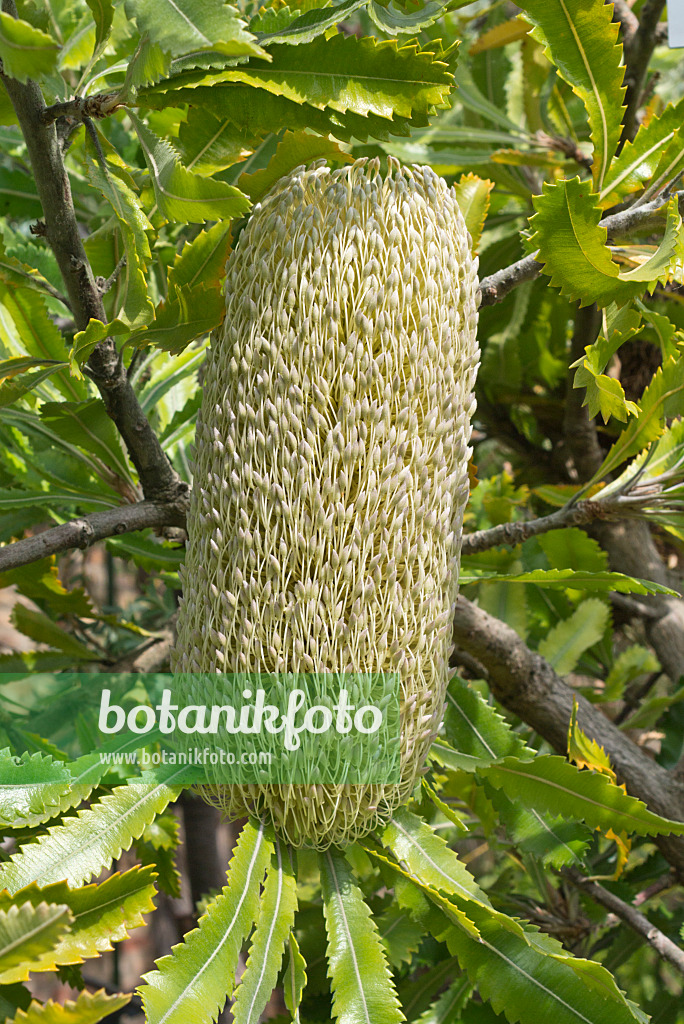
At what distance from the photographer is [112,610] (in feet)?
5.43

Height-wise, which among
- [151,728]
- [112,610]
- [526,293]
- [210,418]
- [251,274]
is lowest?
[112,610]

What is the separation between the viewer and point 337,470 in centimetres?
63

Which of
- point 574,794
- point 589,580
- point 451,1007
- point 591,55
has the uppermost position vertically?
point 591,55

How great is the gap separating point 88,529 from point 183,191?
0.96 ft

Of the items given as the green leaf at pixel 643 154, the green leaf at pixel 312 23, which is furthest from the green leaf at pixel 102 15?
the green leaf at pixel 643 154

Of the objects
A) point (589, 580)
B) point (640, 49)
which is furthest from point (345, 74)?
point (640, 49)

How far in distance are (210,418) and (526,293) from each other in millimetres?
1029

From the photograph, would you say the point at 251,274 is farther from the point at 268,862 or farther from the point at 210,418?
the point at 268,862

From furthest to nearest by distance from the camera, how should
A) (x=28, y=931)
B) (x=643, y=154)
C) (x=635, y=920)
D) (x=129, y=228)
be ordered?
(x=635, y=920) → (x=643, y=154) → (x=129, y=228) → (x=28, y=931)

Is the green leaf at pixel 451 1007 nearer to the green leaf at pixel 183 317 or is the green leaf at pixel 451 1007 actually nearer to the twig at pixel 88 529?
the twig at pixel 88 529

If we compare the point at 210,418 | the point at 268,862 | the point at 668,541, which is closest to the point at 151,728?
the point at 268,862

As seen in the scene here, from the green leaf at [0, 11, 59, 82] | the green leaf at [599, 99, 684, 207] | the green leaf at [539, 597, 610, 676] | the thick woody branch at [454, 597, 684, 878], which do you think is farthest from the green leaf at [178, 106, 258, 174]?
the green leaf at [539, 597, 610, 676]

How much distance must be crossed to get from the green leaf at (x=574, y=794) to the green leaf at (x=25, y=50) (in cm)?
66

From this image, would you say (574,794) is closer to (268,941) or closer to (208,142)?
(268,941)
